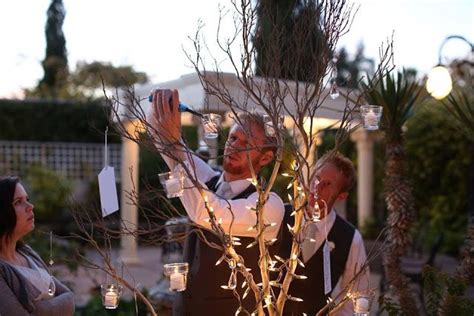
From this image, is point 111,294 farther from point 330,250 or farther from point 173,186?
point 330,250

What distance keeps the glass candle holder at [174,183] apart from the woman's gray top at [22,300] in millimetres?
747

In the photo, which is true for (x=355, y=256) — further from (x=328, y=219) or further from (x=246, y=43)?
(x=246, y=43)

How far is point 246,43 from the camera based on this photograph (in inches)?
74.0

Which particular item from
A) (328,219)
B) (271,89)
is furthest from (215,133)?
(328,219)

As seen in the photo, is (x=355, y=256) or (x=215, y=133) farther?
(x=355, y=256)

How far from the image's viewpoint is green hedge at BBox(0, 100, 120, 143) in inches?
591

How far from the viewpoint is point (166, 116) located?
197 centimetres

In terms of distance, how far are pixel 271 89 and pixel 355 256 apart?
3.85 feet

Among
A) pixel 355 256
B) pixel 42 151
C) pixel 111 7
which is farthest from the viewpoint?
pixel 42 151

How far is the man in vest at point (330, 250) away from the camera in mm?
2703

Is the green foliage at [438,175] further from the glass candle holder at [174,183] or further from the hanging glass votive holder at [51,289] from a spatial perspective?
the glass candle holder at [174,183]

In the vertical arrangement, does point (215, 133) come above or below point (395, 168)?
above

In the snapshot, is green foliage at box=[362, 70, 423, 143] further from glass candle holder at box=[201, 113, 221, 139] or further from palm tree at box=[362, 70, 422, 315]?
glass candle holder at box=[201, 113, 221, 139]

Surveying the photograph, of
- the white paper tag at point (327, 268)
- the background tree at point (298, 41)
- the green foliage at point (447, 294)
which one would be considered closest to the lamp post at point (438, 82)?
the green foliage at point (447, 294)
